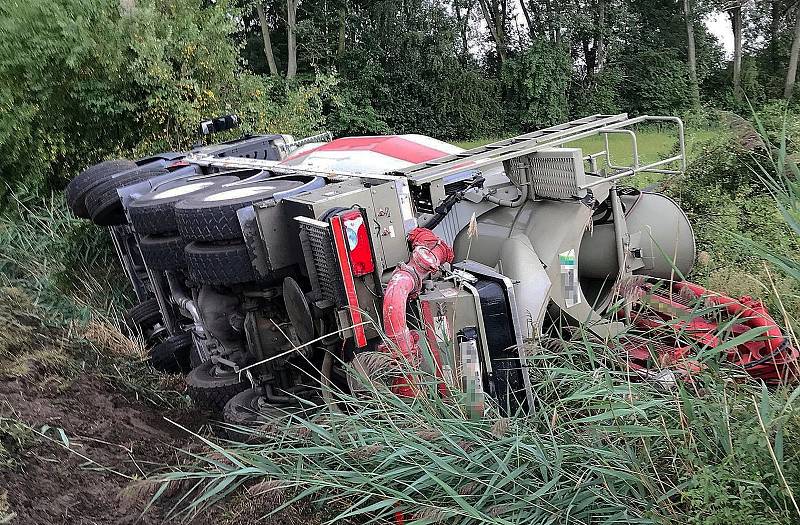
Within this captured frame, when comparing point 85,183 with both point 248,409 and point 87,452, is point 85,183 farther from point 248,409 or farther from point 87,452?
point 87,452

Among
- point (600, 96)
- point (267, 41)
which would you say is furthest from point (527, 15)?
point (267, 41)

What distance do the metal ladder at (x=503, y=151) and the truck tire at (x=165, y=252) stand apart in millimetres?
1223

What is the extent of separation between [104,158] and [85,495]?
20.2ft

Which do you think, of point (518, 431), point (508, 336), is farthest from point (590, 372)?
point (508, 336)

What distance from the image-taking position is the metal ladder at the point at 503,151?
386cm

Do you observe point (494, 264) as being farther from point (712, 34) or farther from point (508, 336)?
point (712, 34)

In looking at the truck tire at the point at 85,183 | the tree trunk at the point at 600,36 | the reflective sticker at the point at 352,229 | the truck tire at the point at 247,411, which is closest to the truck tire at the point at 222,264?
the reflective sticker at the point at 352,229

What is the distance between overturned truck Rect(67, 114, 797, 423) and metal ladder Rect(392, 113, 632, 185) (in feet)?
0.04

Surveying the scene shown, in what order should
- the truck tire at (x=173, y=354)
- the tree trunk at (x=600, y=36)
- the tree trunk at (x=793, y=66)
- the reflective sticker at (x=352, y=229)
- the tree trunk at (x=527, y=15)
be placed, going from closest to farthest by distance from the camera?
the reflective sticker at (x=352, y=229)
the truck tire at (x=173, y=354)
the tree trunk at (x=793, y=66)
the tree trunk at (x=600, y=36)
the tree trunk at (x=527, y=15)

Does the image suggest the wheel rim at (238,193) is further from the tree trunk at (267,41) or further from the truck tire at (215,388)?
the tree trunk at (267,41)

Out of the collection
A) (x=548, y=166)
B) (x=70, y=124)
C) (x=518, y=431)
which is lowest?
(x=518, y=431)

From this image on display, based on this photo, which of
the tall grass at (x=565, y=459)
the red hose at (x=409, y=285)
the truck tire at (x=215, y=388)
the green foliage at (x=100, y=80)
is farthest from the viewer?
the green foliage at (x=100, y=80)

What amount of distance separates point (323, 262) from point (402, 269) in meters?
0.36

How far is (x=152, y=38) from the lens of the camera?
802 centimetres
